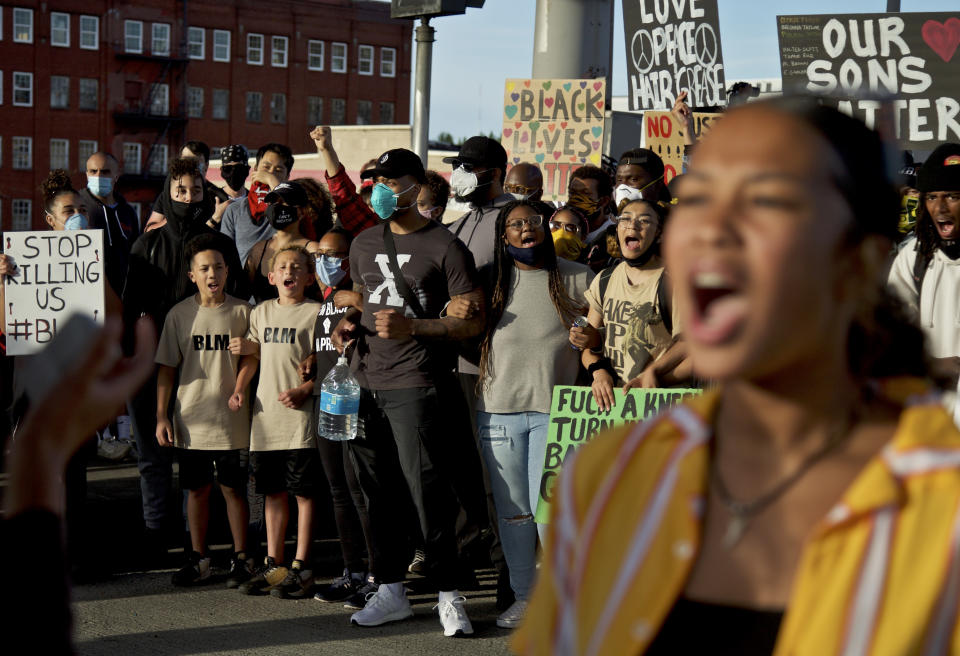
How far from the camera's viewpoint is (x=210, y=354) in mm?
7039

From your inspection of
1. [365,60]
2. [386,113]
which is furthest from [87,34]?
[386,113]

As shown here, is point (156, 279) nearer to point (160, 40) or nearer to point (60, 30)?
point (60, 30)

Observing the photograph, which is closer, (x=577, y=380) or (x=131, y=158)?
(x=577, y=380)

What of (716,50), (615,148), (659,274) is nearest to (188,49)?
(615,148)

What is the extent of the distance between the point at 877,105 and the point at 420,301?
4.50 m

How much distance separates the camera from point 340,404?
625cm

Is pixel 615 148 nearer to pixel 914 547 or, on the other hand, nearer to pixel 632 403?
pixel 632 403

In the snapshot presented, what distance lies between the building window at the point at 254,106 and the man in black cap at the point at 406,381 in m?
66.8

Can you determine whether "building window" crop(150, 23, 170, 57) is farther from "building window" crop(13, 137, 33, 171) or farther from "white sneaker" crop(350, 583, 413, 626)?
"white sneaker" crop(350, 583, 413, 626)

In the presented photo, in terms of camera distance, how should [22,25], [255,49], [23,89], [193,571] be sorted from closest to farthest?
[193,571] → [22,25] → [23,89] → [255,49]

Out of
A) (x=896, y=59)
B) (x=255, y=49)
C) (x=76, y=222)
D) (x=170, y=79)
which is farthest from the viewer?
(x=255, y=49)

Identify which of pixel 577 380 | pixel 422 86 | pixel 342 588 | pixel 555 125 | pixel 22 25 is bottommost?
pixel 342 588

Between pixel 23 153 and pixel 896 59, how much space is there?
59884 millimetres

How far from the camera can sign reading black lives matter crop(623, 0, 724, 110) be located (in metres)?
10.2
